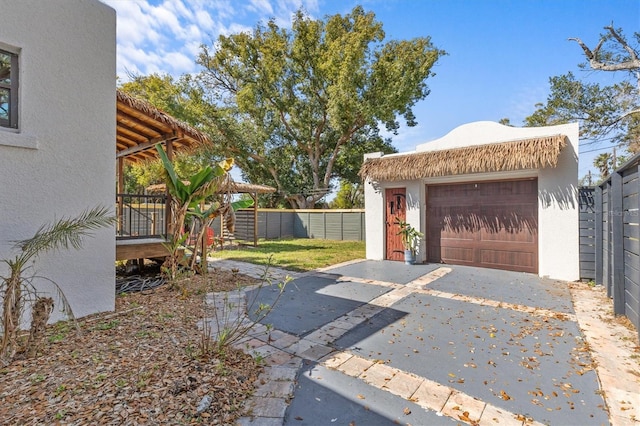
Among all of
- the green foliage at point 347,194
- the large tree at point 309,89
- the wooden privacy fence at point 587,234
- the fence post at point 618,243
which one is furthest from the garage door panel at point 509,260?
the green foliage at point 347,194

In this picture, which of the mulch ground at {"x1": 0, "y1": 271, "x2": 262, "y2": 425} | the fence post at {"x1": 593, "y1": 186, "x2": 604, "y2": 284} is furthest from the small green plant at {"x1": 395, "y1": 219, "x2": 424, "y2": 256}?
the mulch ground at {"x1": 0, "y1": 271, "x2": 262, "y2": 425}

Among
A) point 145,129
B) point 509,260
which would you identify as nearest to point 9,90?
point 145,129

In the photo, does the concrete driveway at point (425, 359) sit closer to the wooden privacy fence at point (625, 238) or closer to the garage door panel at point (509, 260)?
the wooden privacy fence at point (625, 238)

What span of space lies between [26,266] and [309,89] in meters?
19.1

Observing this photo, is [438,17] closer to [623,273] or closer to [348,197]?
[623,273]

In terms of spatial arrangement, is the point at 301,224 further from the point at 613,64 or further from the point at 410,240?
the point at 613,64

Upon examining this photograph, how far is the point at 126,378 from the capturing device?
2801 mm

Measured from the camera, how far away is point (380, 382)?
9.62 ft

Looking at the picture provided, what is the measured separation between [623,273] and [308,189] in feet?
60.6

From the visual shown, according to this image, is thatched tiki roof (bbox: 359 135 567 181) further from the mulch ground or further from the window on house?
the window on house

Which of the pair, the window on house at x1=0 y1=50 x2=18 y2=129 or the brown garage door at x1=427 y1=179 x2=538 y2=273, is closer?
the window on house at x1=0 y1=50 x2=18 y2=129

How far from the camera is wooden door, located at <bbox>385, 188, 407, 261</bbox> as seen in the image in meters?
10.0

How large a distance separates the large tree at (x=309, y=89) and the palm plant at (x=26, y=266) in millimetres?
15475

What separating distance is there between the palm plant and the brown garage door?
8582mm
